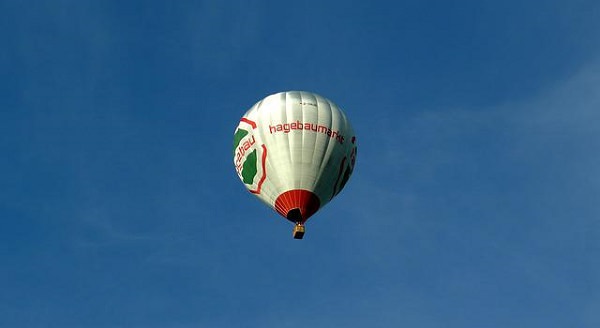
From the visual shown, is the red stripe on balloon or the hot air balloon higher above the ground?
the hot air balloon

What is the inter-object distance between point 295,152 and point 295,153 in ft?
0.27

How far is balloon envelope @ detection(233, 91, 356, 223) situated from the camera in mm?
71000

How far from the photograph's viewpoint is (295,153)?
71062 millimetres

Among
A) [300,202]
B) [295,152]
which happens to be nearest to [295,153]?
[295,152]

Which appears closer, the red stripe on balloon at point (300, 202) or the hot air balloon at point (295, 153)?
the red stripe on balloon at point (300, 202)

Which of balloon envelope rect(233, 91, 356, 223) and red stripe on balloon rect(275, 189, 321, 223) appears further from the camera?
balloon envelope rect(233, 91, 356, 223)

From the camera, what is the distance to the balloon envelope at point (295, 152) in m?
71.0

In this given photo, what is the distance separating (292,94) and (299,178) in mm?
5493

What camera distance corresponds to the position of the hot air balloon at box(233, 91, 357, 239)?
233 ft

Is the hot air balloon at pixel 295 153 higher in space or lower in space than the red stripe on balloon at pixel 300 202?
higher

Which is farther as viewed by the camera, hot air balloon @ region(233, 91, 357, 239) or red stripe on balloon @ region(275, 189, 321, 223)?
hot air balloon @ region(233, 91, 357, 239)

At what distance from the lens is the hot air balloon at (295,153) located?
7100 centimetres

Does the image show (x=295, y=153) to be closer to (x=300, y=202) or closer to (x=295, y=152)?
(x=295, y=152)

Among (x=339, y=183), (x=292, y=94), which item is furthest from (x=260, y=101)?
(x=339, y=183)
